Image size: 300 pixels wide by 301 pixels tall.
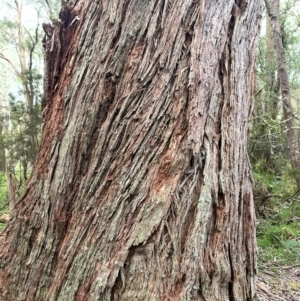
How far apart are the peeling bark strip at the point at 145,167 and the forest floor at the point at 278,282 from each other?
1054 mm

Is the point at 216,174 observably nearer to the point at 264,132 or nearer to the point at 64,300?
the point at 64,300

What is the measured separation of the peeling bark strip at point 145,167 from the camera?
1.80 meters

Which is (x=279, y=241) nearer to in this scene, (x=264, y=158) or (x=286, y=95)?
(x=264, y=158)

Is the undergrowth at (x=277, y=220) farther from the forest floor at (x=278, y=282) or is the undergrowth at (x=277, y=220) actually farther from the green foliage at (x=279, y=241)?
the forest floor at (x=278, y=282)

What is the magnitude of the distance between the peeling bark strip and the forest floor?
3.46 feet

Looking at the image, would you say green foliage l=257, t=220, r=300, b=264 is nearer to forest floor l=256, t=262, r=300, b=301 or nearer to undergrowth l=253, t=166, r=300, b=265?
undergrowth l=253, t=166, r=300, b=265

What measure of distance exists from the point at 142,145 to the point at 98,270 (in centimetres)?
67

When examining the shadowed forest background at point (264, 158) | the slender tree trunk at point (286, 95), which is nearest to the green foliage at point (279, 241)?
the shadowed forest background at point (264, 158)

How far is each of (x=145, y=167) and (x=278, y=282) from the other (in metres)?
1.91

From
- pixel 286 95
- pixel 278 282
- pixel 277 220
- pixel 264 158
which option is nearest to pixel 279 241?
pixel 277 220

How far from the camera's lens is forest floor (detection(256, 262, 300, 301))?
285 centimetres

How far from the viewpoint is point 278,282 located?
3.11 m

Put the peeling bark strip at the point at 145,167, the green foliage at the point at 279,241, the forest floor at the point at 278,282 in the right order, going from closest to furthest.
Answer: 1. the peeling bark strip at the point at 145,167
2. the forest floor at the point at 278,282
3. the green foliage at the point at 279,241

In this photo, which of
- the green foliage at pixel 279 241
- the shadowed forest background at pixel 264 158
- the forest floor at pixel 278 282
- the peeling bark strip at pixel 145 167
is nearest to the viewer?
the peeling bark strip at pixel 145 167
